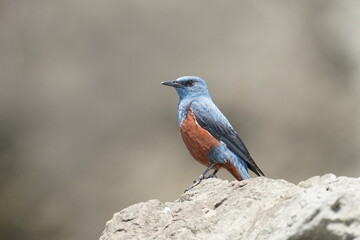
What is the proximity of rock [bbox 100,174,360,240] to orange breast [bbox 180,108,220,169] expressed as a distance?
5.64 ft

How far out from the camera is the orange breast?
7613 mm

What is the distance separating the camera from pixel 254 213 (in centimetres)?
459

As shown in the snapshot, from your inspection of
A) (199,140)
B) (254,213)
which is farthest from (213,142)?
(254,213)

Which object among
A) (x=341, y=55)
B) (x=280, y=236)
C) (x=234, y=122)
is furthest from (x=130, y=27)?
(x=280, y=236)

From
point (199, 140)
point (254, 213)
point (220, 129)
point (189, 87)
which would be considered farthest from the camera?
point (189, 87)

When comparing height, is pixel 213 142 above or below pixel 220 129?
below

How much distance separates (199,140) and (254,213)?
305 cm

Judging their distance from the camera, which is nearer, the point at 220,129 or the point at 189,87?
the point at 220,129

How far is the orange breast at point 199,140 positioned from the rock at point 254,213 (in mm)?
1719

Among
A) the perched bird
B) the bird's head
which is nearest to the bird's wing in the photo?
the perched bird

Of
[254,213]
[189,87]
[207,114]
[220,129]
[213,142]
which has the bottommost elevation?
[254,213]

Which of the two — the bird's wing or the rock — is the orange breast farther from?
the rock

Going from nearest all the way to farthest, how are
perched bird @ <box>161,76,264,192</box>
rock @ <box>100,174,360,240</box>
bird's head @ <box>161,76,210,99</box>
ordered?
rock @ <box>100,174,360,240</box>
perched bird @ <box>161,76,264,192</box>
bird's head @ <box>161,76,210,99</box>

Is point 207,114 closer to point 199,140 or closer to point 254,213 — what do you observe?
point 199,140
